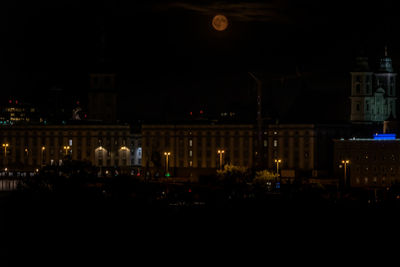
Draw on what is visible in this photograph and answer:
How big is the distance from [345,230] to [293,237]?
142 inches

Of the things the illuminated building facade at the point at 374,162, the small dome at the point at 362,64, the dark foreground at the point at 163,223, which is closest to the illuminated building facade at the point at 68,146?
the small dome at the point at 362,64

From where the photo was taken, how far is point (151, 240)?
66.4 metres

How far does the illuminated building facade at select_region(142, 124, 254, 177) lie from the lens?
118562 mm

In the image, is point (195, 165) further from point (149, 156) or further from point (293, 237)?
point (293, 237)

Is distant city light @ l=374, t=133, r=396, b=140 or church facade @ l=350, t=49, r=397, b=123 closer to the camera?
A: distant city light @ l=374, t=133, r=396, b=140

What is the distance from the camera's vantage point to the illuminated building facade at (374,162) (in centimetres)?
10356

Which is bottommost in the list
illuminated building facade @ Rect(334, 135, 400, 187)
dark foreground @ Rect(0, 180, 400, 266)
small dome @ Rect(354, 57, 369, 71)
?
dark foreground @ Rect(0, 180, 400, 266)

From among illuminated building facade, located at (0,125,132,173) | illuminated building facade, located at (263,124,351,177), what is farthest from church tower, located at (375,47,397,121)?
illuminated building facade, located at (0,125,132,173)

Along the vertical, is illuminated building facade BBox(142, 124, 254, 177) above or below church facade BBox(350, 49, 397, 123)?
below

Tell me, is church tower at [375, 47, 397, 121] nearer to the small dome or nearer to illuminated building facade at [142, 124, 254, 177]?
the small dome

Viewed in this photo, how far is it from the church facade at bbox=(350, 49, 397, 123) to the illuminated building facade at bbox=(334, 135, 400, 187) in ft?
44.5

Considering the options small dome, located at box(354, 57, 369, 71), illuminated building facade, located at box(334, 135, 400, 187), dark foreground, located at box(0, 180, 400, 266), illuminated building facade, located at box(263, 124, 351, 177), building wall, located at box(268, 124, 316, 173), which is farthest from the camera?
small dome, located at box(354, 57, 369, 71)

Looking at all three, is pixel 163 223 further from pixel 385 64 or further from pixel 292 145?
pixel 385 64

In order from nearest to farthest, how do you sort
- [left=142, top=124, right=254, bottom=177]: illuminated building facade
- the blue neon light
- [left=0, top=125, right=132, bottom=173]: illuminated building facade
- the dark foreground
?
the dark foreground
the blue neon light
[left=142, top=124, right=254, bottom=177]: illuminated building facade
[left=0, top=125, right=132, bottom=173]: illuminated building facade
